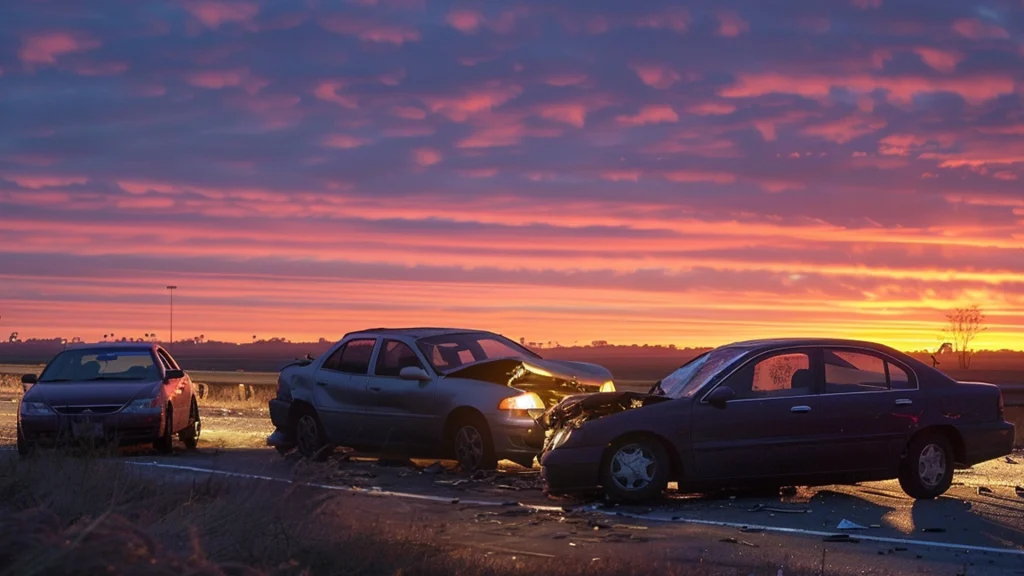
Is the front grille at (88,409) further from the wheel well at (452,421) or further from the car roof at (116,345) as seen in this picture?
the wheel well at (452,421)

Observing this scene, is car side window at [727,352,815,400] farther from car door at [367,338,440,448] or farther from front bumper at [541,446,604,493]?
car door at [367,338,440,448]

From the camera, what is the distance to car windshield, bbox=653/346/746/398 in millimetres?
13656

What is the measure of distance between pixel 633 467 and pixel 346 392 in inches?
230

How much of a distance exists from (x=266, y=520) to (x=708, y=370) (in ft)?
21.4

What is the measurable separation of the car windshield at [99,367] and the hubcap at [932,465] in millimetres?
10817


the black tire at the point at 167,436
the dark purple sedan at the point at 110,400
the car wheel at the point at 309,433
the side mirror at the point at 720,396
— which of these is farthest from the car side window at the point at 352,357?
the side mirror at the point at 720,396

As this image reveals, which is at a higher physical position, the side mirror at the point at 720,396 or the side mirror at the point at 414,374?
the side mirror at the point at 414,374

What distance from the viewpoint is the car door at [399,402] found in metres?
16.5

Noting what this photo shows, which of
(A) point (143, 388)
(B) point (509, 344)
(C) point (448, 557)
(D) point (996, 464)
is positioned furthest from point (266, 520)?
(D) point (996, 464)

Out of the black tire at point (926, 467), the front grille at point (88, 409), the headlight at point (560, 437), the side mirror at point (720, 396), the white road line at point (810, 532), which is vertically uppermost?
the side mirror at point (720, 396)

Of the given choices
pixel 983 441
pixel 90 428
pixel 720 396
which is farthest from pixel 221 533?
pixel 90 428

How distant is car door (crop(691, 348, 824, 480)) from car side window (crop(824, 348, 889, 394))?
27 centimetres

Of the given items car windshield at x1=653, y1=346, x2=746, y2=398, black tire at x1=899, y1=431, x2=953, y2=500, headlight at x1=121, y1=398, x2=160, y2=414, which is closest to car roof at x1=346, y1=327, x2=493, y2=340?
headlight at x1=121, y1=398, x2=160, y2=414

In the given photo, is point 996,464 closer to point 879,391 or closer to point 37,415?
point 879,391
